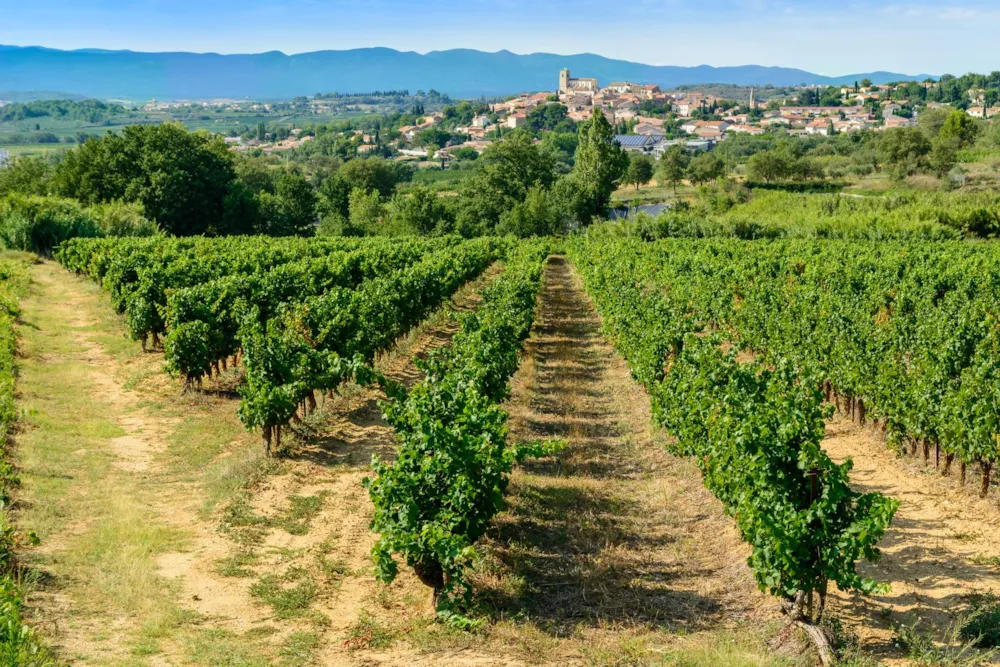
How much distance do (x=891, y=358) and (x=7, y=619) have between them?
45.4 ft

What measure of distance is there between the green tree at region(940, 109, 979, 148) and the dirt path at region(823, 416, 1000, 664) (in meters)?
101

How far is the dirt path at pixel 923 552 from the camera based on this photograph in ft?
28.0

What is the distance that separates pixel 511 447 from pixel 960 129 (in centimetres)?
11201

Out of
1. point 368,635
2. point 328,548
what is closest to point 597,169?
point 328,548

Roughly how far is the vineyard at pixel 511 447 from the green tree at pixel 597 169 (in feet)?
181

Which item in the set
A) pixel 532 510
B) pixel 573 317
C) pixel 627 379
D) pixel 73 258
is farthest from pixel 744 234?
pixel 532 510

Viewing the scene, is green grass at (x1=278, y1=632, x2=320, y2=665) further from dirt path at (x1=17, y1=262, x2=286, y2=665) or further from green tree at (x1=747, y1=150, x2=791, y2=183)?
green tree at (x1=747, y1=150, x2=791, y2=183)

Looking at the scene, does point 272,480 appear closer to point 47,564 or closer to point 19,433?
point 47,564

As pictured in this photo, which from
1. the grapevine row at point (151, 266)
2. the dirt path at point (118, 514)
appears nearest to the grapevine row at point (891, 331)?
the dirt path at point (118, 514)

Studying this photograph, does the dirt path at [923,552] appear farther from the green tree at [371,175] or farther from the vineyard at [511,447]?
the green tree at [371,175]

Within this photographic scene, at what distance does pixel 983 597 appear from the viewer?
877 centimetres

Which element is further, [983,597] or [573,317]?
[573,317]

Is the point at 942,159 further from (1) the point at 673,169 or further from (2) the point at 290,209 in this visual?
(2) the point at 290,209

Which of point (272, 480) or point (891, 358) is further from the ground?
point (891, 358)
